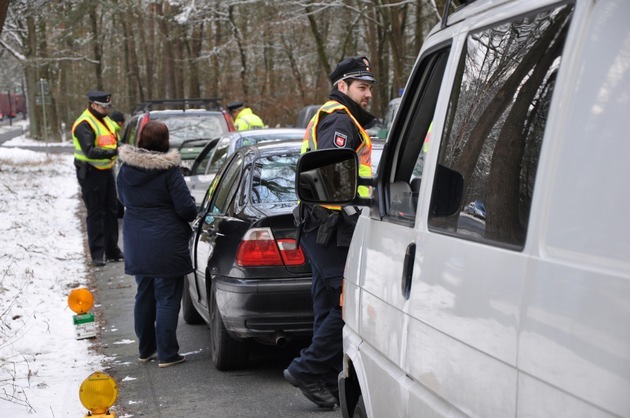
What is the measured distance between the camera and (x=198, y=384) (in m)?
7.04

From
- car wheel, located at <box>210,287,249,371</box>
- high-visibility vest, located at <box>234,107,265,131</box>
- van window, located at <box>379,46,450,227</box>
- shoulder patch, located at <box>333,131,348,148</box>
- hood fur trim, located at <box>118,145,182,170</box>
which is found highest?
van window, located at <box>379,46,450,227</box>

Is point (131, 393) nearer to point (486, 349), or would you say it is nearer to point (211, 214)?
point (211, 214)

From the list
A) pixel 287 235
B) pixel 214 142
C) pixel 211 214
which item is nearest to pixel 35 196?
pixel 214 142

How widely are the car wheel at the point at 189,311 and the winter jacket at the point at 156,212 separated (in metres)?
1.67

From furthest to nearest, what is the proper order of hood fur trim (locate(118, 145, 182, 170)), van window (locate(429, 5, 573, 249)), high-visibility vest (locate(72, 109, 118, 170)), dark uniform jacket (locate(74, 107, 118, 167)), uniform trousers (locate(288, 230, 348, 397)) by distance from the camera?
high-visibility vest (locate(72, 109, 118, 170))
dark uniform jacket (locate(74, 107, 118, 167))
hood fur trim (locate(118, 145, 182, 170))
uniform trousers (locate(288, 230, 348, 397))
van window (locate(429, 5, 573, 249))

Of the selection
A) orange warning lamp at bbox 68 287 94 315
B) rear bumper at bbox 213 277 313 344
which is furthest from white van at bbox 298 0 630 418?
orange warning lamp at bbox 68 287 94 315

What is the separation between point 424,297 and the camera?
3.07 m

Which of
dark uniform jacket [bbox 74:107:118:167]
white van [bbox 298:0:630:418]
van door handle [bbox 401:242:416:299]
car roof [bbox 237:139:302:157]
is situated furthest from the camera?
dark uniform jacket [bbox 74:107:118:167]

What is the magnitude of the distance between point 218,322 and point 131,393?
30.4 inches

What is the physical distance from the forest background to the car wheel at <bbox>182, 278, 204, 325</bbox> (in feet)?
65.9

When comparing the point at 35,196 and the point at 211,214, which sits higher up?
the point at 211,214

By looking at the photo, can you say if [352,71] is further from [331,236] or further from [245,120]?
[245,120]

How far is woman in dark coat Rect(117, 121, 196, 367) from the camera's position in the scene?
24.4 feet

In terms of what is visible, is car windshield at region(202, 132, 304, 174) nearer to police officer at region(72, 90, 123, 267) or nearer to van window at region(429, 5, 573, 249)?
police officer at region(72, 90, 123, 267)
